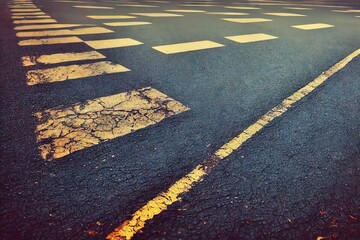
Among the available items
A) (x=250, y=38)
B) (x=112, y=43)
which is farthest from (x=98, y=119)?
(x=250, y=38)

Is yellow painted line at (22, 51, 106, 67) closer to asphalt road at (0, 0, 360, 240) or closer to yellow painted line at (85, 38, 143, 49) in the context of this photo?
asphalt road at (0, 0, 360, 240)

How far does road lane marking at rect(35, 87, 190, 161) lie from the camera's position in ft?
7.94

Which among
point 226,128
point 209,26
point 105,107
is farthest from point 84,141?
point 209,26

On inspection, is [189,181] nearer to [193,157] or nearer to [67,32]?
[193,157]

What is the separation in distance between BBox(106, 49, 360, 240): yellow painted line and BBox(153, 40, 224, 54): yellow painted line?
2609 millimetres

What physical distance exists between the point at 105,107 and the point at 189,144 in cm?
118

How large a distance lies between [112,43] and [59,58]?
139cm

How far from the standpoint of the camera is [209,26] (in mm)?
7809

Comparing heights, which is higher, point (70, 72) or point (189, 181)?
point (70, 72)

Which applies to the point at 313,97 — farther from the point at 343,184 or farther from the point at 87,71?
the point at 87,71

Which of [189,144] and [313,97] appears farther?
[313,97]

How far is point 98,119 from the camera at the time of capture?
2.83 meters

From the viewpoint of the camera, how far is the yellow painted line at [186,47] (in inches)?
209

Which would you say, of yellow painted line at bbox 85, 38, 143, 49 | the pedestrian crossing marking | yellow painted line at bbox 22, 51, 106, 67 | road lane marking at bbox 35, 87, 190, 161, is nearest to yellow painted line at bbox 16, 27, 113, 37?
yellow painted line at bbox 85, 38, 143, 49
